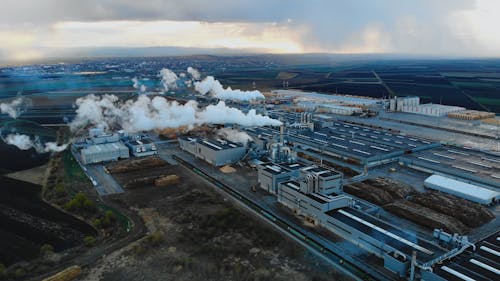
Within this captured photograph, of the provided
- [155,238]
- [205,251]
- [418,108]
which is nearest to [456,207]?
[205,251]

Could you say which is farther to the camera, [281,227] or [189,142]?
[189,142]

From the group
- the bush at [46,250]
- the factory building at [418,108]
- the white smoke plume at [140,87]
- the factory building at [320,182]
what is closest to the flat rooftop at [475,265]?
the factory building at [320,182]

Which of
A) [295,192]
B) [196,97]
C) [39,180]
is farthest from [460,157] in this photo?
[196,97]

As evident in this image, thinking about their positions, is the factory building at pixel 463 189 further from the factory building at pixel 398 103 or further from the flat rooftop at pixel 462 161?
the factory building at pixel 398 103

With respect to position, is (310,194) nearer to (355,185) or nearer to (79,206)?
(355,185)

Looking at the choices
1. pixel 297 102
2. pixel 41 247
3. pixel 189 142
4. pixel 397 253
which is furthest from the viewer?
pixel 297 102

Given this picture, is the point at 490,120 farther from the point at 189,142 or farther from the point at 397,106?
the point at 189,142

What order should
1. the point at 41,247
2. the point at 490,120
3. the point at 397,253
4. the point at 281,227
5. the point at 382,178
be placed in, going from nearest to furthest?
the point at 397,253, the point at 41,247, the point at 281,227, the point at 382,178, the point at 490,120
